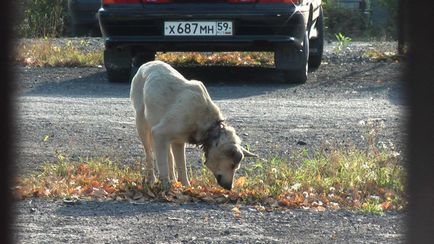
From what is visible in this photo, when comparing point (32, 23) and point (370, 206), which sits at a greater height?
point (370, 206)

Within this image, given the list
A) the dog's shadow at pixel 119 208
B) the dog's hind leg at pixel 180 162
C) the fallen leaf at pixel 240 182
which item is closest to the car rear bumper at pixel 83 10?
the dog's hind leg at pixel 180 162

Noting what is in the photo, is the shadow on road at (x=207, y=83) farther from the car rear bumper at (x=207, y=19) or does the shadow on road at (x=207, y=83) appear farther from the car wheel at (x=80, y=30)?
the car wheel at (x=80, y=30)

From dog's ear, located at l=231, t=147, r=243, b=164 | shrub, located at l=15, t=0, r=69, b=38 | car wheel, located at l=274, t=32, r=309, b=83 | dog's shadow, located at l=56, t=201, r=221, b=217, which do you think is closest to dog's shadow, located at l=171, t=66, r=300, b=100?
car wheel, located at l=274, t=32, r=309, b=83

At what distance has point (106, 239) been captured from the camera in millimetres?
4445

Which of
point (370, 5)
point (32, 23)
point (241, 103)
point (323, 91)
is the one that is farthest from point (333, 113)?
Result: point (370, 5)

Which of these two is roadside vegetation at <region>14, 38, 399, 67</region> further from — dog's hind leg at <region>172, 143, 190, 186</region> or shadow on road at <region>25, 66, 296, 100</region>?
dog's hind leg at <region>172, 143, 190, 186</region>

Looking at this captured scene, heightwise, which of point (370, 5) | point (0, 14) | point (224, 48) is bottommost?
point (370, 5)

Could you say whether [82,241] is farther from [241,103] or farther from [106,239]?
[241,103]

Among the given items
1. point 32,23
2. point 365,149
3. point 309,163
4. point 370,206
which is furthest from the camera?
point 32,23

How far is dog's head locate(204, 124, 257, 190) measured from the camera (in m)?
5.98

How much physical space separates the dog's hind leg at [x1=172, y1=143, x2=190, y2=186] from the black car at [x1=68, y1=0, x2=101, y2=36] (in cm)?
1152

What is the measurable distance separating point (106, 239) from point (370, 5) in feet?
59.0

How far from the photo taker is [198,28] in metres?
10.3

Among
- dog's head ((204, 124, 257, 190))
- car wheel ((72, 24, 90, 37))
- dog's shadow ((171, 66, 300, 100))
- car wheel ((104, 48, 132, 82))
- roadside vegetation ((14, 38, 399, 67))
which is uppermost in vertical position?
dog's head ((204, 124, 257, 190))
